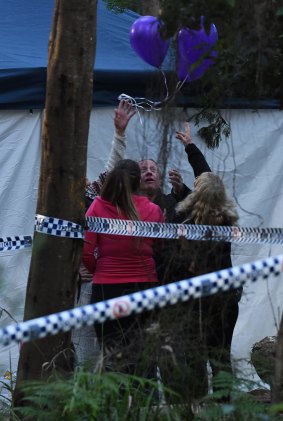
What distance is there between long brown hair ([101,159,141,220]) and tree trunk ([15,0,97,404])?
2.77 feet

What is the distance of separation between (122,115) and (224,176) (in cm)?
101

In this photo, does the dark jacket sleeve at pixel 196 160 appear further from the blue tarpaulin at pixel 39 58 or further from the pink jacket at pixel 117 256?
the pink jacket at pixel 117 256

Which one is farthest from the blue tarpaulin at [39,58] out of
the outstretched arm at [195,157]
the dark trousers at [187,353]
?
the dark trousers at [187,353]

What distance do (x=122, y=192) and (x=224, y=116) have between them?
0.87m

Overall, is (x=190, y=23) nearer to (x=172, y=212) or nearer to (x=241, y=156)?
(x=172, y=212)

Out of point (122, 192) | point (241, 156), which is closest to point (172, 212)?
point (122, 192)

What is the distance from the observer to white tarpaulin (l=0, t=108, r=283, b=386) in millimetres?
6898

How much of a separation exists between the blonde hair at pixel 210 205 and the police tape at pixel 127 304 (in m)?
1.95

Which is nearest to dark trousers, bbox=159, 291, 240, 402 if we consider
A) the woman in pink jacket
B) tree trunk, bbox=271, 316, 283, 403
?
tree trunk, bbox=271, 316, 283, 403

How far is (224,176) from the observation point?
6.89 m

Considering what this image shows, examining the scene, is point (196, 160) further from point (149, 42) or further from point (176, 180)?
point (149, 42)

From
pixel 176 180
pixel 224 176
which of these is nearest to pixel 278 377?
pixel 176 180

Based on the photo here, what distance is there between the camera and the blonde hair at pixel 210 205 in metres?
5.53

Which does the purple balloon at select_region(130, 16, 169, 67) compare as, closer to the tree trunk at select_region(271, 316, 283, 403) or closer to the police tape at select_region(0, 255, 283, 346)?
the police tape at select_region(0, 255, 283, 346)
